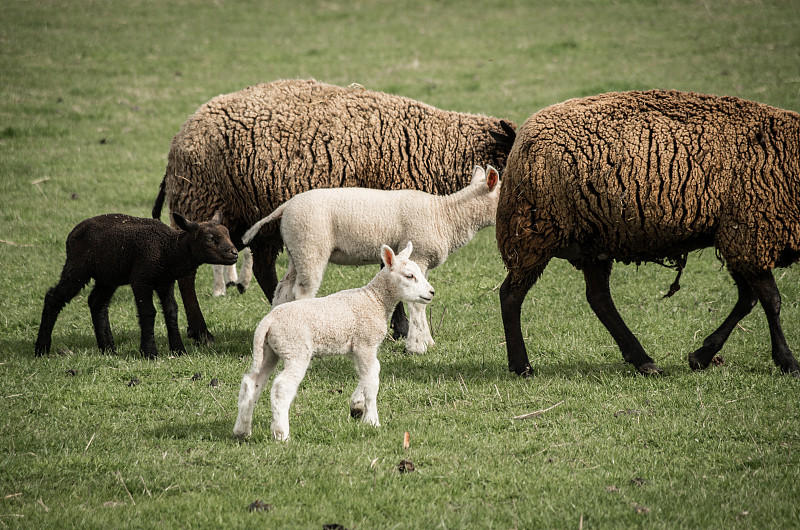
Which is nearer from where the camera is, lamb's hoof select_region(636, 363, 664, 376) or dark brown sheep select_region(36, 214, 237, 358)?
lamb's hoof select_region(636, 363, 664, 376)

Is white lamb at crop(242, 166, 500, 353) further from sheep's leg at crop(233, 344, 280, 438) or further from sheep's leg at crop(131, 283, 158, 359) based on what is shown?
sheep's leg at crop(233, 344, 280, 438)

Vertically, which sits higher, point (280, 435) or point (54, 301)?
point (54, 301)

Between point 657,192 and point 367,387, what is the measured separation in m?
3.08

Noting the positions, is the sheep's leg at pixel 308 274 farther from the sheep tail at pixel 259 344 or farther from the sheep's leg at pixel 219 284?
the sheep's leg at pixel 219 284

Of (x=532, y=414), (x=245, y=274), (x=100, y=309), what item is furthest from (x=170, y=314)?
(x=532, y=414)

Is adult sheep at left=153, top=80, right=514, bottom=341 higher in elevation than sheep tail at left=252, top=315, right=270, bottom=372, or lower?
higher

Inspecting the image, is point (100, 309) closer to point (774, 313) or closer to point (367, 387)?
point (367, 387)

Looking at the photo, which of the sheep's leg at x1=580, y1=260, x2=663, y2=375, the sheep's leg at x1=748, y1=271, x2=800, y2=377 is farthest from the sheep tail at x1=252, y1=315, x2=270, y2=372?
the sheep's leg at x1=748, y1=271, x2=800, y2=377

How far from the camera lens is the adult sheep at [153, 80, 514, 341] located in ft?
29.9

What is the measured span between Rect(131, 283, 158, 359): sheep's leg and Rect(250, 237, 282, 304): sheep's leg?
1.64m

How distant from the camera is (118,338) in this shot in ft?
29.7

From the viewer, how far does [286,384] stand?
226 inches

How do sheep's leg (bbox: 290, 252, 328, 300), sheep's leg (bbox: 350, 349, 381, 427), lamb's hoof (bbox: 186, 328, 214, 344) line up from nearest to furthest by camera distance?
sheep's leg (bbox: 350, 349, 381, 427), sheep's leg (bbox: 290, 252, 328, 300), lamb's hoof (bbox: 186, 328, 214, 344)

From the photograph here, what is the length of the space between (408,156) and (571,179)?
2.41 m
